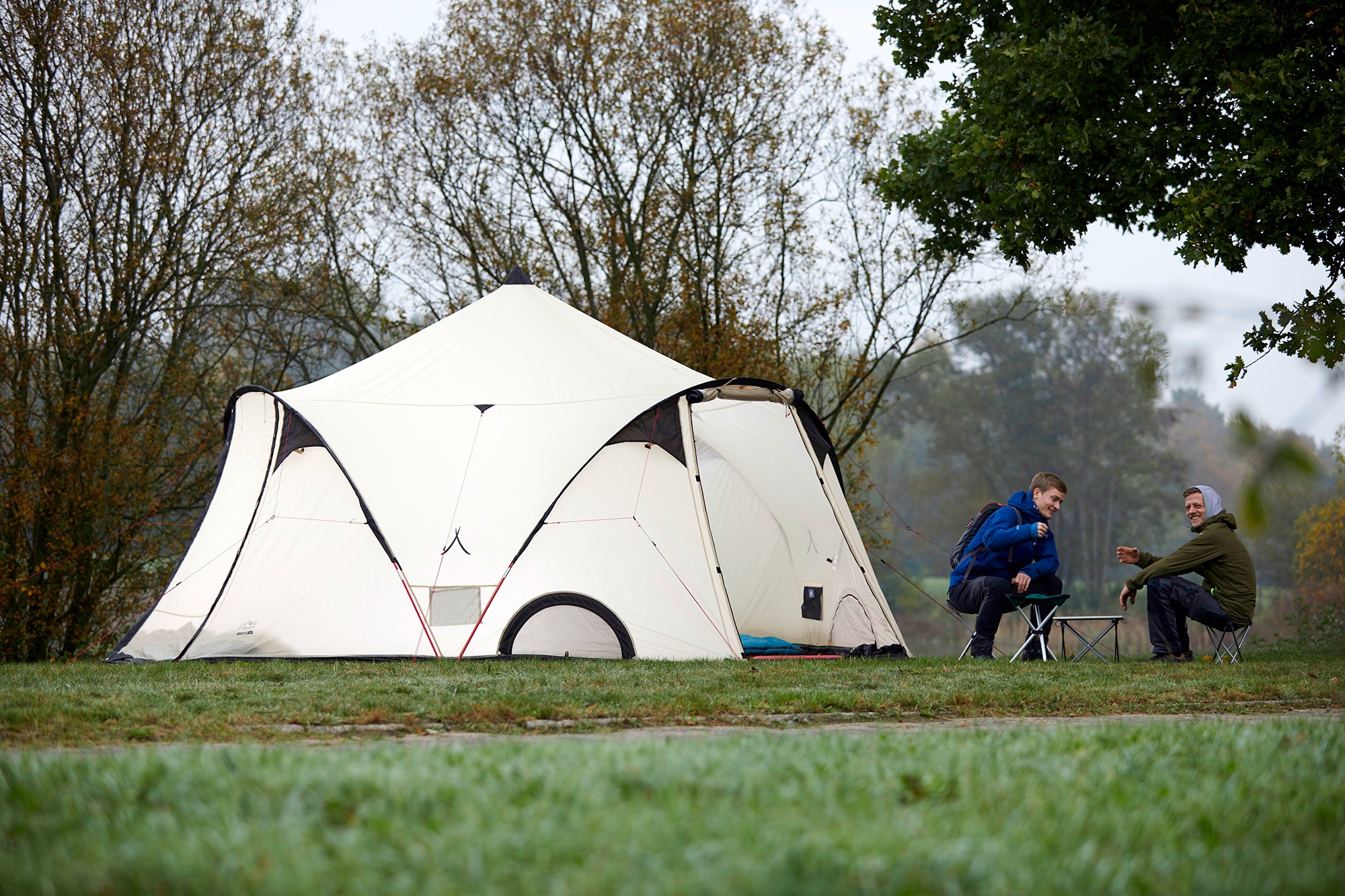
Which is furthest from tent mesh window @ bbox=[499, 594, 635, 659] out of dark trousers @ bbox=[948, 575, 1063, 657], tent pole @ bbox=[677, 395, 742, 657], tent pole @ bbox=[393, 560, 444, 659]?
dark trousers @ bbox=[948, 575, 1063, 657]

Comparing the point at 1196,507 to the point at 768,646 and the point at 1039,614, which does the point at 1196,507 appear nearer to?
the point at 1039,614

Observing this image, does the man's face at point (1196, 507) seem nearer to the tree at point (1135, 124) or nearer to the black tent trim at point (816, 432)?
the tree at point (1135, 124)

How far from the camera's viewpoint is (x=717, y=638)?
26.2 ft

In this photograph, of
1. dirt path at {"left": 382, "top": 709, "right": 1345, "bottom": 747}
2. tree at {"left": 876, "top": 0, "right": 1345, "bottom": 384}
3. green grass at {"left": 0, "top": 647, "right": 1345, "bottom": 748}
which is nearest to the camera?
dirt path at {"left": 382, "top": 709, "right": 1345, "bottom": 747}

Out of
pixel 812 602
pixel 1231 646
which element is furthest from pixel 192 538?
pixel 1231 646

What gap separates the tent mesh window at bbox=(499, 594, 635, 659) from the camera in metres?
7.92

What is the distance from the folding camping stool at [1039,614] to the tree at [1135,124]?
2.47 m

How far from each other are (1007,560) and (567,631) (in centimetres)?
322

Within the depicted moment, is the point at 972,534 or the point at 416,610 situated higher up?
the point at 972,534

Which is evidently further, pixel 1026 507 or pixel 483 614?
pixel 1026 507

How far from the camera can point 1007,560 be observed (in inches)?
327

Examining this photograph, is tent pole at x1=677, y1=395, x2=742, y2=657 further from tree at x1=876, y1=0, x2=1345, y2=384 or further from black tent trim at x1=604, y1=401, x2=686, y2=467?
tree at x1=876, y1=0, x2=1345, y2=384

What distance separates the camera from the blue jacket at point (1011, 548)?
26.8 feet

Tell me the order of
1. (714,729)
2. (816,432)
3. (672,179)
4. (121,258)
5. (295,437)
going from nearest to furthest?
1. (714,729)
2. (295,437)
3. (816,432)
4. (121,258)
5. (672,179)
